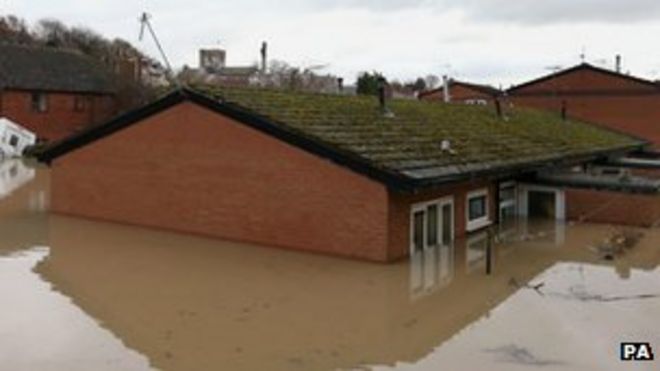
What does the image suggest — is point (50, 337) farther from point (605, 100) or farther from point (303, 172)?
point (605, 100)

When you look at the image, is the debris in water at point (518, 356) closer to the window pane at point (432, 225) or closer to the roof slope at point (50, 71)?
the window pane at point (432, 225)

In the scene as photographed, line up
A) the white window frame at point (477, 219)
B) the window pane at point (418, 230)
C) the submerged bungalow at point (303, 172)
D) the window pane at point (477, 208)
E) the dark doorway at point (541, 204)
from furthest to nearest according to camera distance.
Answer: the dark doorway at point (541, 204), the window pane at point (477, 208), the white window frame at point (477, 219), the window pane at point (418, 230), the submerged bungalow at point (303, 172)

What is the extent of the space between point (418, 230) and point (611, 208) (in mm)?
8124

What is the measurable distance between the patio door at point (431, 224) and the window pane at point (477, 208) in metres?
1.44

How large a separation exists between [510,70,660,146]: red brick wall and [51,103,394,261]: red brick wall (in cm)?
2667

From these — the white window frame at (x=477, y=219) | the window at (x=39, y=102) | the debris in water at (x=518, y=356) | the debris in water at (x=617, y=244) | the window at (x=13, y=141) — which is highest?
the window at (x=39, y=102)

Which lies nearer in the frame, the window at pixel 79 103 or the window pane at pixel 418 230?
the window pane at pixel 418 230

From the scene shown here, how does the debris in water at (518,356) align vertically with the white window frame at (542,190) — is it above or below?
below

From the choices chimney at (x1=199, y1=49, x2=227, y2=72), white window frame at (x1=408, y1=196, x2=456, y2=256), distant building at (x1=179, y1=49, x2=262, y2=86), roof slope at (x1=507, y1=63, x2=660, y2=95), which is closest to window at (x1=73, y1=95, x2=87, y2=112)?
distant building at (x1=179, y1=49, x2=262, y2=86)

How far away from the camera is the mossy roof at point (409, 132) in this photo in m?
16.6

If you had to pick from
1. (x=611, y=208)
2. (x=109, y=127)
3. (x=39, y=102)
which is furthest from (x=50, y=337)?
(x=39, y=102)

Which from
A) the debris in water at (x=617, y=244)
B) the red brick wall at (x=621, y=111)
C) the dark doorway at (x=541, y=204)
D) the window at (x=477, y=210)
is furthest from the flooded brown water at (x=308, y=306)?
the red brick wall at (x=621, y=111)

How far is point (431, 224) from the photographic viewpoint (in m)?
17.7

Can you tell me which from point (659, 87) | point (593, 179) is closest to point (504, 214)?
point (593, 179)
